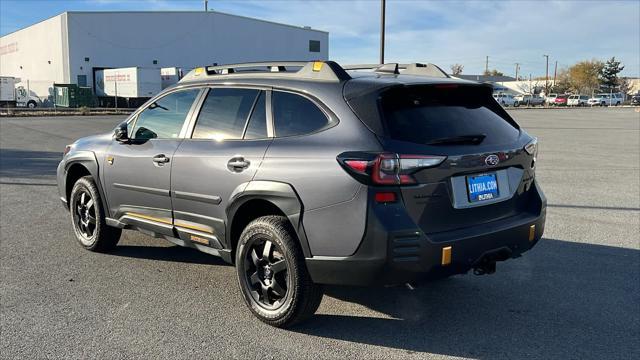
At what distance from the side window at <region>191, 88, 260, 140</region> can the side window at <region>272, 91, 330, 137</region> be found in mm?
297

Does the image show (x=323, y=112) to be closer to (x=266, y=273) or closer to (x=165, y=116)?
(x=266, y=273)

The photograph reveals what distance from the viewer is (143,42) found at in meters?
58.6

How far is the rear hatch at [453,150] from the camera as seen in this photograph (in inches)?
131

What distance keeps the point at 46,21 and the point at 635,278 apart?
67509mm

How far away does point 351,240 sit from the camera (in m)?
3.34

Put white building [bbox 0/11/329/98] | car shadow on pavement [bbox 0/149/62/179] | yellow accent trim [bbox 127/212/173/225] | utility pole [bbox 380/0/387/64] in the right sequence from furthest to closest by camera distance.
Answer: white building [bbox 0/11/329/98] < utility pole [bbox 380/0/387/64] < car shadow on pavement [bbox 0/149/62/179] < yellow accent trim [bbox 127/212/173/225]

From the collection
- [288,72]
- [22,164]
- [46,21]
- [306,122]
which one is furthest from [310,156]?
[46,21]

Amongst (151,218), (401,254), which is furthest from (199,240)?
(401,254)

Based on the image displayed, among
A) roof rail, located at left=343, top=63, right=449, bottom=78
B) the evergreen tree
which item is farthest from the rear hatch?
the evergreen tree

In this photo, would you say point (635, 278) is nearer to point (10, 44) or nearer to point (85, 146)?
point (85, 146)

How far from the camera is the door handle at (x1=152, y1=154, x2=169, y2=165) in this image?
4621mm

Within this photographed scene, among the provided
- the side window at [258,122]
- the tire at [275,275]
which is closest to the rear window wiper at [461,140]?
the tire at [275,275]

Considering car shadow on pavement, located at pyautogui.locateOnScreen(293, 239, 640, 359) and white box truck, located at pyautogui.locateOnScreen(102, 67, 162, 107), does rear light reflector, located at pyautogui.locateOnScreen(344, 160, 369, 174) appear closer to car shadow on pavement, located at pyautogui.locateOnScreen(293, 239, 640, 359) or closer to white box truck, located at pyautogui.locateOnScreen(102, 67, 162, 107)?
car shadow on pavement, located at pyautogui.locateOnScreen(293, 239, 640, 359)

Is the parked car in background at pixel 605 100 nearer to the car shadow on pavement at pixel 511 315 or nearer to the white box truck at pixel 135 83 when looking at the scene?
the white box truck at pixel 135 83
